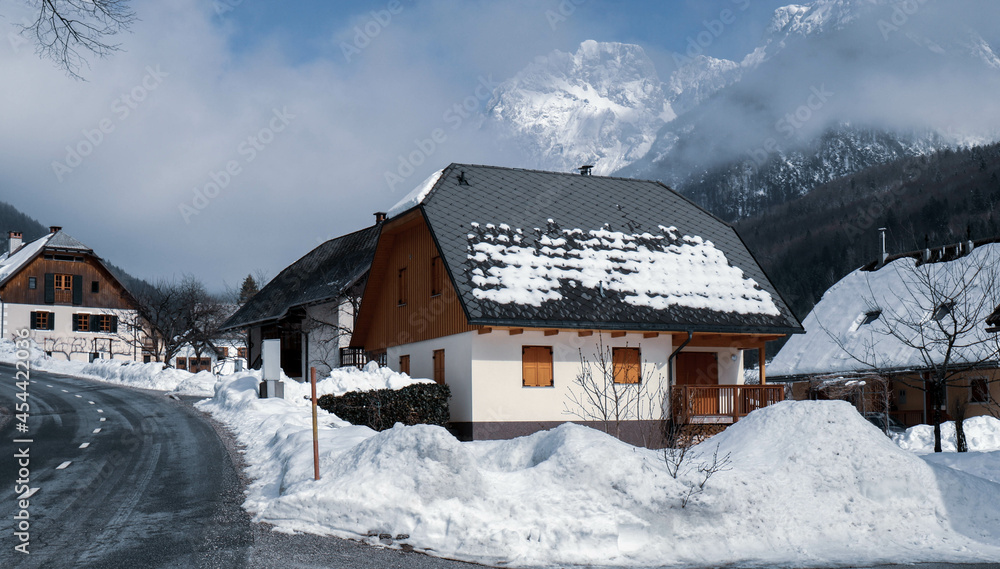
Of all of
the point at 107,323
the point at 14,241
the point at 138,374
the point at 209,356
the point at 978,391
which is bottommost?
the point at 209,356

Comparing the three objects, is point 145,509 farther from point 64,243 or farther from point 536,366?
point 64,243

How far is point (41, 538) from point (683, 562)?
6.72 m

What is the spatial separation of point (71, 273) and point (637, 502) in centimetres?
6211

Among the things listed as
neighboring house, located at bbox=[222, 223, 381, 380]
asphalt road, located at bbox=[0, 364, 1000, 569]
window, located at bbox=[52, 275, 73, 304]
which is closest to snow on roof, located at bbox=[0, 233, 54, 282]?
window, located at bbox=[52, 275, 73, 304]

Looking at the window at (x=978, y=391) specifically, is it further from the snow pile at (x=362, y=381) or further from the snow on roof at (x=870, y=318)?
the snow pile at (x=362, y=381)

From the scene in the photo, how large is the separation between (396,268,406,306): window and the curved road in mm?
7421

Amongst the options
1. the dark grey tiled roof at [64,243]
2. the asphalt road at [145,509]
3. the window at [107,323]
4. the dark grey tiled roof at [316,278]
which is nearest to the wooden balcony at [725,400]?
the asphalt road at [145,509]

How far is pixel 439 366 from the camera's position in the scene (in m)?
23.0

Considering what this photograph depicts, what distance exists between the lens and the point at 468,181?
25.5m

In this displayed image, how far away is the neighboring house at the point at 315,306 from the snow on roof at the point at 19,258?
28027 mm

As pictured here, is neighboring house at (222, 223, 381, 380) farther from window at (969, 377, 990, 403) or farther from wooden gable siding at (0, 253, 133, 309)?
wooden gable siding at (0, 253, 133, 309)

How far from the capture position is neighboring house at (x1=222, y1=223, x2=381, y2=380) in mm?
33531

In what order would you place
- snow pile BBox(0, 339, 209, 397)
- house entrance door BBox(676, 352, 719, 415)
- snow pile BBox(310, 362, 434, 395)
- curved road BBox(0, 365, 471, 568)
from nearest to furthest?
curved road BBox(0, 365, 471, 568)
snow pile BBox(310, 362, 434, 395)
house entrance door BBox(676, 352, 719, 415)
snow pile BBox(0, 339, 209, 397)

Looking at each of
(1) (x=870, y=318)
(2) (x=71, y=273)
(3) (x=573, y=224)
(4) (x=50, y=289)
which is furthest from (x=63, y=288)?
(1) (x=870, y=318)
